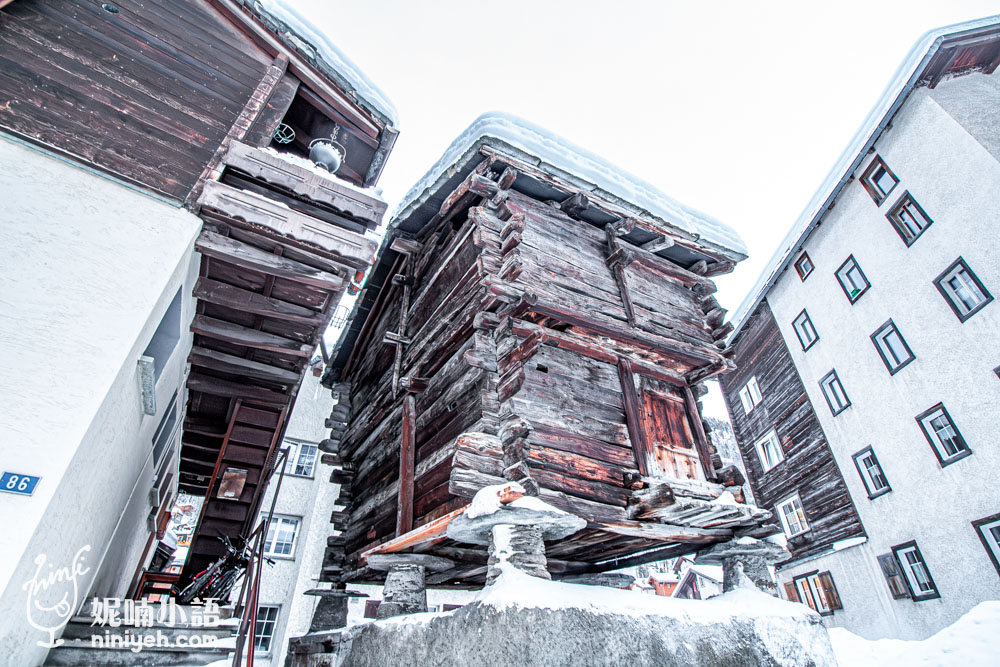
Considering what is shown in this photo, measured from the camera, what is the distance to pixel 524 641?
3543 mm

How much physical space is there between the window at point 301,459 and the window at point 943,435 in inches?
749

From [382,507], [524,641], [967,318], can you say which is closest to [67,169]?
[382,507]

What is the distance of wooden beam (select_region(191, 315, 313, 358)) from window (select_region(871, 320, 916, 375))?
50.4ft

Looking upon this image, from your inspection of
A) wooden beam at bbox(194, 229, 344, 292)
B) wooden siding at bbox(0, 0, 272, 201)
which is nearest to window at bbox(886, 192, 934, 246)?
wooden beam at bbox(194, 229, 344, 292)

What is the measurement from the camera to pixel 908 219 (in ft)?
45.2

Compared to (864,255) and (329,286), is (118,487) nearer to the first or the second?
(329,286)

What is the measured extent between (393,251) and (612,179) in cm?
456

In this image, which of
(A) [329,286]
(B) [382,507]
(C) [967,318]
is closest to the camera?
(A) [329,286]

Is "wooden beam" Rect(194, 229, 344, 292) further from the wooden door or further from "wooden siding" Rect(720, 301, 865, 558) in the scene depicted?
"wooden siding" Rect(720, 301, 865, 558)

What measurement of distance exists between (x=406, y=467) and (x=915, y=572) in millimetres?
14027

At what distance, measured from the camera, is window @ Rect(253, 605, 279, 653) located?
14.7 m

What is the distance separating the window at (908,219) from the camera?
43.6 feet

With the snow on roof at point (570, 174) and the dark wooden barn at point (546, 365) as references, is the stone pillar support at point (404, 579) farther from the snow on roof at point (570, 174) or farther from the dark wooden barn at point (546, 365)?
the snow on roof at point (570, 174)

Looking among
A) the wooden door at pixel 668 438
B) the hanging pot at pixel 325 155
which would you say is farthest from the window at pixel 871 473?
the hanging pot at pixel 325 155
